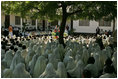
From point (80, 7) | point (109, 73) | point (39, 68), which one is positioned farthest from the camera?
point (80, 7)

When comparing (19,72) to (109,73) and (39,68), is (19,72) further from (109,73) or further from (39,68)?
(109,73)

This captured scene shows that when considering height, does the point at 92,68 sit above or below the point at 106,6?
below

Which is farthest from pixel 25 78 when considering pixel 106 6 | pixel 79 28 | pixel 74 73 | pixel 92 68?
pixel 79 28

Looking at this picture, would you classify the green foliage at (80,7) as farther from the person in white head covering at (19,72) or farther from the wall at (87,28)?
the wall at (87,28)

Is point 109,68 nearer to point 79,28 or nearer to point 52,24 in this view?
point 79,28

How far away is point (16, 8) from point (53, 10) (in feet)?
5.35

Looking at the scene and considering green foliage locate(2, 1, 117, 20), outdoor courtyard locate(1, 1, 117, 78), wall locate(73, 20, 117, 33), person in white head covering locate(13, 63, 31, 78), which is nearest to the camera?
person in white head covering locate(13, 63, 31, 78)

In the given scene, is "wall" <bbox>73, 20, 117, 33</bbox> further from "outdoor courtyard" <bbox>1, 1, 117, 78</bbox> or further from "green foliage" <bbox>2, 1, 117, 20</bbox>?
"green foliage" <bbox>2, 1, 117, 20</bbox>

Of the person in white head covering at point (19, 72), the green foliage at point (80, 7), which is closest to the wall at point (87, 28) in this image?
the green foliage at point (80, 7)

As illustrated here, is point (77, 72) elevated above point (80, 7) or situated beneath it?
situated beneath

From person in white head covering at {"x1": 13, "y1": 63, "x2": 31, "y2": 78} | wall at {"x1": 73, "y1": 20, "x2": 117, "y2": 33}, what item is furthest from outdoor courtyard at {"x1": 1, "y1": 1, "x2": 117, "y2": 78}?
wall at {"x1": 73, "y1": 20, "x2": 117, "y2": 33}

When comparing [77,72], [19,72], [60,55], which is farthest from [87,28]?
[19,72]

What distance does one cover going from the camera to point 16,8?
823 centimetres

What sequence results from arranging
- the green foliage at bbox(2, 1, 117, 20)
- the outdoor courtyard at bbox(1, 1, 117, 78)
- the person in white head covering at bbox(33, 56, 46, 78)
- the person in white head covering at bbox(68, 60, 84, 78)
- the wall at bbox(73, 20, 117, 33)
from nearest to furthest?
the outdoor courtyard at bbox(1, 1, 117, 78) < the person in white head covering at bbox(68, 60, 84, 78) < the person in white head covering at bbox(33, 56, 46, 78) < the green foliage at bbox(2, 1, 117, 20) < the wall at bbox(73, 20, 117, 33)
